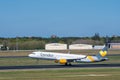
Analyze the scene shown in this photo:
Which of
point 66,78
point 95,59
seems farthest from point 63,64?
point 66,78

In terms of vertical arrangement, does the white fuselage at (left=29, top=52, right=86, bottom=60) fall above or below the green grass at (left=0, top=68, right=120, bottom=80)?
above

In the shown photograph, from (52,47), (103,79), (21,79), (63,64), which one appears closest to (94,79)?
(103,79)

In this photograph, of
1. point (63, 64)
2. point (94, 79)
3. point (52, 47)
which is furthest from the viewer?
point (52, 47)

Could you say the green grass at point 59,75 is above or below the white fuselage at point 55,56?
below

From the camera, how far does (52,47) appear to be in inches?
7466

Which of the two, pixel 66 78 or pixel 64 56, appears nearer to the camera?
pixel 66 78

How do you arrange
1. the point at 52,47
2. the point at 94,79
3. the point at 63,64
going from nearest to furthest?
the point at 94,79
the point at 63,64
the point at 52,47

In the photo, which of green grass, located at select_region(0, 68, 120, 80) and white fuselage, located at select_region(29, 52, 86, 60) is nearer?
green grass, located at select_region(0, 68, 120, 80)

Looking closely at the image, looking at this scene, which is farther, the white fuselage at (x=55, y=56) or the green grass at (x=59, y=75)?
the white fuselage at (x=55, y=56)

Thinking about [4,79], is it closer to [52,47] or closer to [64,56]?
[64,56]

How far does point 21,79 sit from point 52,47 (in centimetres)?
15044

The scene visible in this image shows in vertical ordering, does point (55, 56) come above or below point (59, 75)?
above

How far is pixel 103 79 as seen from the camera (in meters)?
39.0

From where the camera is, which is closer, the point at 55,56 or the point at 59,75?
the point at 59,75
